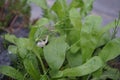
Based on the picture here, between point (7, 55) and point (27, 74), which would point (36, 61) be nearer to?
point (27, 74)

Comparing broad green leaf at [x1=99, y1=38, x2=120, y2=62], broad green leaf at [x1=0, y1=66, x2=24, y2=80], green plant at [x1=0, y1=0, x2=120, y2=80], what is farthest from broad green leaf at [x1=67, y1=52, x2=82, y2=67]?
broad green leaf at [x1=0, y1=66, x2=24, y2=80]

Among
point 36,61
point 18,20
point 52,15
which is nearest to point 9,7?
point 18,20

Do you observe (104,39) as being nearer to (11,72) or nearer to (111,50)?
(111,50)

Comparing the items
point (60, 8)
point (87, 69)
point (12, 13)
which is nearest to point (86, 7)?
point (60, 8)

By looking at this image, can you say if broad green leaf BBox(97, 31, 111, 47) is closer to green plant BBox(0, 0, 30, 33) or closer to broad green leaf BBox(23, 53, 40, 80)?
broad green leaf BBox(23, 53, 40, 80)

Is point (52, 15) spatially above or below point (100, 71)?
above

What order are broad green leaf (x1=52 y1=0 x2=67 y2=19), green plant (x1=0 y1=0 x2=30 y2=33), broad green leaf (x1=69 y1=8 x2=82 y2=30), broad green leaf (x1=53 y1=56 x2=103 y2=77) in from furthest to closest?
green plant (x1=0 y1=0 x2=30 y2=33)
broad green leaf (x1=52 y1=0 x2=67 y2=19)
broad green leaf (x1=69 y1=8 x2=82 y2=30)
broad green leaf (x1=53 y1=56 x2=103 y2=77)
